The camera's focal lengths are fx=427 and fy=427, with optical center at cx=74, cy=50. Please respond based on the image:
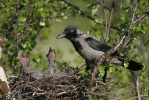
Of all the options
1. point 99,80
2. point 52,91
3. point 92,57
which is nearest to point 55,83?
point 52,91

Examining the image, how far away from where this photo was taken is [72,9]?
303 inches

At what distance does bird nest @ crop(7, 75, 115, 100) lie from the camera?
20.9 ft

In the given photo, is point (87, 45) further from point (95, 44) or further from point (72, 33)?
point (72, 33)

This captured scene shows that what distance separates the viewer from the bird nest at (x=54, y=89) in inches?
251

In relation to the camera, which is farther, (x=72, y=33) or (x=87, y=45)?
(x=72, y=33)

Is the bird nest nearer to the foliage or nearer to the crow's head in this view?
the foliage

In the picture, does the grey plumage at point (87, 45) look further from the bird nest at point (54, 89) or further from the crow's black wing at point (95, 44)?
the bird nest at point (54, 89)

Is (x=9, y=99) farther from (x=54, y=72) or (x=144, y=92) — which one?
(x=144, y=92)

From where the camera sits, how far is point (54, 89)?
661cm

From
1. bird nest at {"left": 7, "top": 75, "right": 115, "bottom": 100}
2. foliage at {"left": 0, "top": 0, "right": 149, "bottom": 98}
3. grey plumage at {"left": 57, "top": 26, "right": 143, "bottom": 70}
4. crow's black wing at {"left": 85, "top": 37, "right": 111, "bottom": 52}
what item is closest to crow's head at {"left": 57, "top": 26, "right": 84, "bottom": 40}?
grey plumage at {"left": 57, "top": 26, "right": 143, "bottom": 70}

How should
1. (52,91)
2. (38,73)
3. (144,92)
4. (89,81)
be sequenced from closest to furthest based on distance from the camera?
1. (89,81)
2. (52,91)
3. (38,73)
4. (144,92)

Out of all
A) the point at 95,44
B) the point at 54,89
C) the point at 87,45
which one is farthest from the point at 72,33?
the point at 54,89

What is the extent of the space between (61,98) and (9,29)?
2.23 m

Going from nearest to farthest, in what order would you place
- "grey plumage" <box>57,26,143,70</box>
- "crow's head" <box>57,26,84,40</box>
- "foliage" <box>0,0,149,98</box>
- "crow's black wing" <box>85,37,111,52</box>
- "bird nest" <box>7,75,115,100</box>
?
"bird nest" <box>7,75,115,100</box>, "foliage" <box>0,0,149,98</box>, "crow's black wing" <box>85,37,111,52</box>, "grey plumage" <box>57,26,143,70</box>, "crow's head" <box>57,26,84,40</box>
